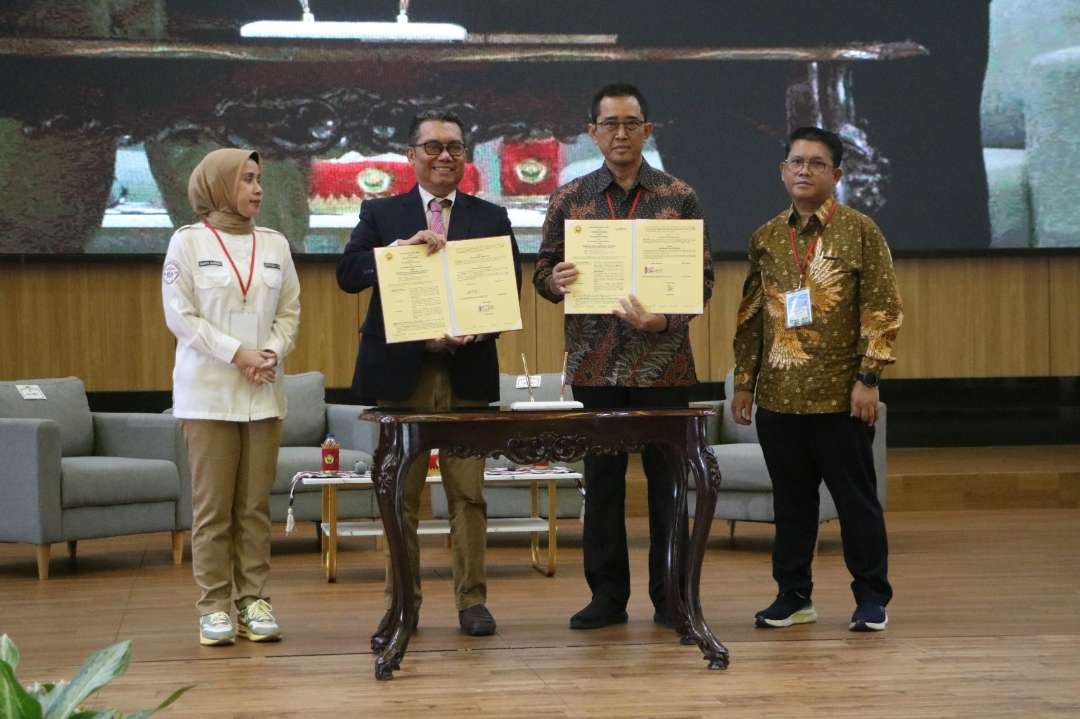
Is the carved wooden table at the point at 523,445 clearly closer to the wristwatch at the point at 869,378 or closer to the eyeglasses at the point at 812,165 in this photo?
the wristwatch at the point at 869,378

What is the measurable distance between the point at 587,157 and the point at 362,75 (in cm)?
141

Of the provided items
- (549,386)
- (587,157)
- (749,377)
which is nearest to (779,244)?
(749,377)

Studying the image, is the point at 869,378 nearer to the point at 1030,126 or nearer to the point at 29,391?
the point at 29,391

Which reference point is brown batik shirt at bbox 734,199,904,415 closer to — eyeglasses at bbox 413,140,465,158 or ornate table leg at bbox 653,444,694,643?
ornate table leg at bbox 653,444,694,643

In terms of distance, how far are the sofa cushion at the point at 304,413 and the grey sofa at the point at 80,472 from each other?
72 cm

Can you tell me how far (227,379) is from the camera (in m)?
4.08

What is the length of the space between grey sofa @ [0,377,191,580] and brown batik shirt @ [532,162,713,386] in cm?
269

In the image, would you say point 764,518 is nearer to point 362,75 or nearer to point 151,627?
point 151,627

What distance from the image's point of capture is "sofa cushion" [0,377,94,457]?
21.1 ft

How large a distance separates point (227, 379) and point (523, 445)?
94cm

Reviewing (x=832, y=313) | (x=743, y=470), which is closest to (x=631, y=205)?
(x=832, y=313)
